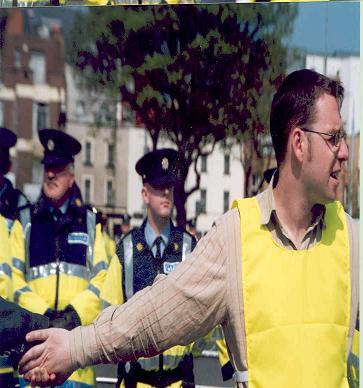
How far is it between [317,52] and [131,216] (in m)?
0.84

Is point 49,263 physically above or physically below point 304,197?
below

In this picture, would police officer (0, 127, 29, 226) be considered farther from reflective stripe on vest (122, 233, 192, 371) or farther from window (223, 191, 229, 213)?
window (223, 191, 229, 213)

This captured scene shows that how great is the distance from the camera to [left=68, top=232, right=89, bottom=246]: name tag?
2.47 m

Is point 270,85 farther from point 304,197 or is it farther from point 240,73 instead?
point 304,197

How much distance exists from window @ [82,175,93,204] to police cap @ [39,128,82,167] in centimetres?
9

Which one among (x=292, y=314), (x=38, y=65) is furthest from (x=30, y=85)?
(x=292, y=314)

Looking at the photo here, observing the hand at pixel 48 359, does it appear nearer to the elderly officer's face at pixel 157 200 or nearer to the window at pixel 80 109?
the elderly officer's face at pixel 157 200

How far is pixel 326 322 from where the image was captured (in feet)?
7.41

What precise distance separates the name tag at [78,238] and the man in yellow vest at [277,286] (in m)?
0.28

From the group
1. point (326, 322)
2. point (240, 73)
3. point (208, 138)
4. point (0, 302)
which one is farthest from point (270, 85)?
point (0, 302)

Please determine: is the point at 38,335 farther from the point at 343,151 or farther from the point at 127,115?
the point at 343,151

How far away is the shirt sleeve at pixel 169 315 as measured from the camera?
2.22 metres

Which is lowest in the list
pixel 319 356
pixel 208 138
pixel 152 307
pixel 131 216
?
pixel 319 356

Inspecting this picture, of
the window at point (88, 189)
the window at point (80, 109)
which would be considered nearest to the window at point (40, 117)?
the window at point (80, 109)
